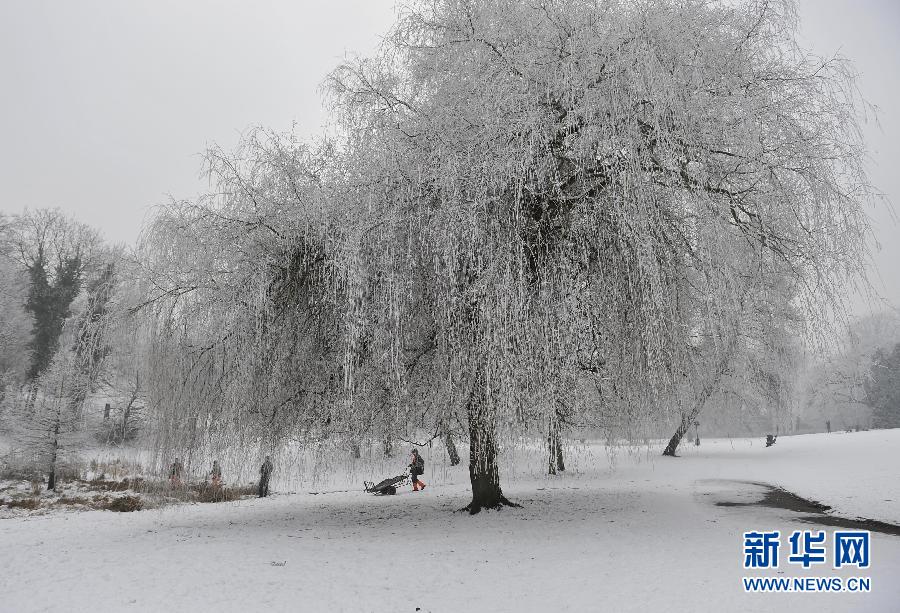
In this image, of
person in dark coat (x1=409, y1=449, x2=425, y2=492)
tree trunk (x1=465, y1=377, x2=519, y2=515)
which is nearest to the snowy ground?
tree trunk (x1=465, y1=377, x2=519, y2=515)

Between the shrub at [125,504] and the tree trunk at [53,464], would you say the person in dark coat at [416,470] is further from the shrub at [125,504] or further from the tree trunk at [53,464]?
the tree trunk at [53,464]

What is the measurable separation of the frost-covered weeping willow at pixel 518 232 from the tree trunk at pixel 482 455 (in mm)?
74

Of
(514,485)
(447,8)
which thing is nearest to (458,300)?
(447,8)

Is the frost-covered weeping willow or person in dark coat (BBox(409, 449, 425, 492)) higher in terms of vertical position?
the frost-covered weeping willow

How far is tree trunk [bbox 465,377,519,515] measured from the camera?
7188 millimetres

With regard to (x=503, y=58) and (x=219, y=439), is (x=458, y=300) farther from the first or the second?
(x=219, y=439)

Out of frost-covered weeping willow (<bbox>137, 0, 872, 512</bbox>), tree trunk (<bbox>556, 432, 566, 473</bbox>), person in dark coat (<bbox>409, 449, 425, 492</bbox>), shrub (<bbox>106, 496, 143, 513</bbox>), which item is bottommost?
shrub (<bbox>106, 496, 143, 513</bbox>)

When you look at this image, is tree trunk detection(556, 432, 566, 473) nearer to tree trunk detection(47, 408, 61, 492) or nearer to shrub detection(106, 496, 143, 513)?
shrub detection(106, 496, 143, 513)

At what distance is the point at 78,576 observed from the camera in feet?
21.8

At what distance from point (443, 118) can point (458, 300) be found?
263 cm

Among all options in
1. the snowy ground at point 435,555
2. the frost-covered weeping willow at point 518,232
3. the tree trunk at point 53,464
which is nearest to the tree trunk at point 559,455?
the frost-covered weeping willow at point 518,232

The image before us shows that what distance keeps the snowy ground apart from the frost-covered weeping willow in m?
1.64

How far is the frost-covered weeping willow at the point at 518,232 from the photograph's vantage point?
6527mm

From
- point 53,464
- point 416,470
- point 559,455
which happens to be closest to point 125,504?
point 53,464
